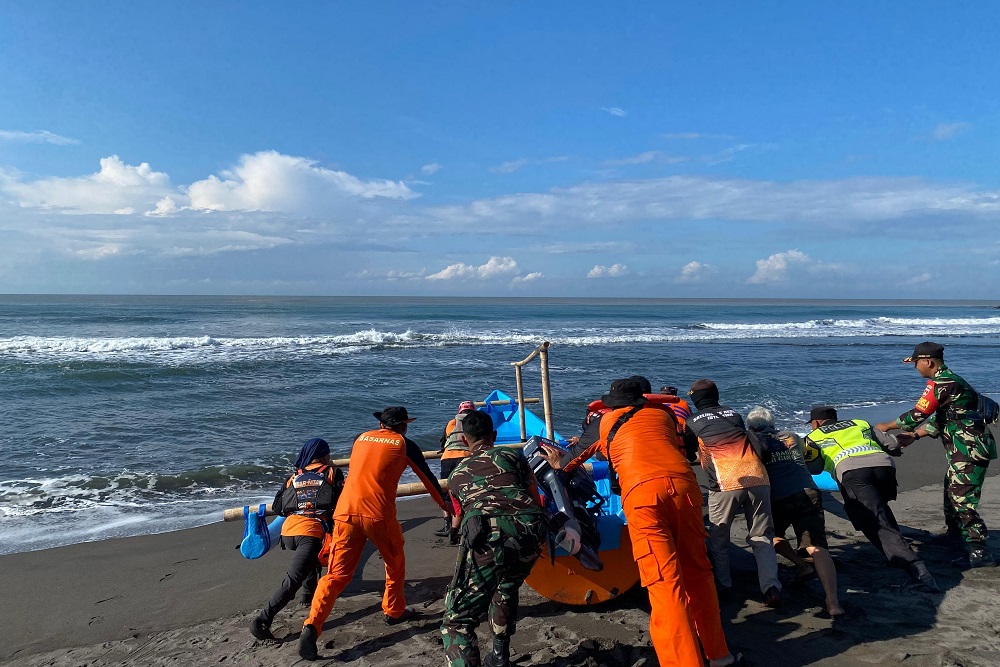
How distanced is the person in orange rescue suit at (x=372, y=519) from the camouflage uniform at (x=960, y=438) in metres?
4.43

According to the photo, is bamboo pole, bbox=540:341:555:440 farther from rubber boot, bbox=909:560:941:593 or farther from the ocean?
rubber boot, bbox=909:560:941:593

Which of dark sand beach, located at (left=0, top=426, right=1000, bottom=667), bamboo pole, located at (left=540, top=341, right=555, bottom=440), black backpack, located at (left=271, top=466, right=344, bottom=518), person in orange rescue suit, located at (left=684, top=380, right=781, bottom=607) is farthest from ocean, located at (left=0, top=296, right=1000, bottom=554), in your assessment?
person in orange rescue suit, located at (left=684, top=380, right=781, bottom=607)

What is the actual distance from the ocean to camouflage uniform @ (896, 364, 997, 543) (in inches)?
267

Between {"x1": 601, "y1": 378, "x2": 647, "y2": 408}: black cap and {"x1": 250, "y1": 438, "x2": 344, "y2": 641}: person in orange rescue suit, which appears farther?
{"x1": 250, "y1": 438, "x2": 344, "y2": 641}: person in orange rescue suit

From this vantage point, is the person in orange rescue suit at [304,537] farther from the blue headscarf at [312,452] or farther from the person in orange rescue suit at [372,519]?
the person in orange rescue suit at [372,519]

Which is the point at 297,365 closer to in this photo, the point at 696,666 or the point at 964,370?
the point at 696,666

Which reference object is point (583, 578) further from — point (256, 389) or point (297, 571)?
point (256, 389)

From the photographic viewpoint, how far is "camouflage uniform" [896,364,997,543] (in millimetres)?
5277

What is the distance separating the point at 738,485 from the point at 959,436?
2507mm

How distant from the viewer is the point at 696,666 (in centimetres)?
339

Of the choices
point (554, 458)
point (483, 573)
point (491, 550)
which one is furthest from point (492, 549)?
point (554, 458)

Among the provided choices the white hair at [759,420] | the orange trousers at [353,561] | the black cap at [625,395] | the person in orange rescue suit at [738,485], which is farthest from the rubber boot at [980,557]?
the orange trousers at [353,561]

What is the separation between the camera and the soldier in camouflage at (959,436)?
5.26 m

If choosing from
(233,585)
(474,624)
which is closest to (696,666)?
(474,624)
